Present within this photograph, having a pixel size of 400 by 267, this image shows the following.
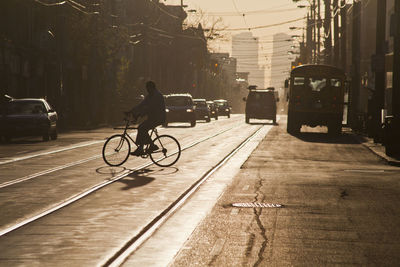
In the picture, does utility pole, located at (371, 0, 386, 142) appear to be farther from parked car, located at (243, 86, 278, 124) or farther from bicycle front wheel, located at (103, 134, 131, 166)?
parked car, located at (243, 86, 278, 124)

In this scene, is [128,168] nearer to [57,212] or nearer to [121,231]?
[57,212]

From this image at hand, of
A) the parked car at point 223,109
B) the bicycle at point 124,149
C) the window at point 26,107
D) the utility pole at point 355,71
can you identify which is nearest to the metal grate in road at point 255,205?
the bicycle at point 124,149

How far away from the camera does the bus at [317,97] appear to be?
38316mm

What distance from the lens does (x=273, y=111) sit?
189 ft

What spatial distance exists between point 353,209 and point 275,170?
6.53m

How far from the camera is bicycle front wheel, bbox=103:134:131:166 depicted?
1920 cm

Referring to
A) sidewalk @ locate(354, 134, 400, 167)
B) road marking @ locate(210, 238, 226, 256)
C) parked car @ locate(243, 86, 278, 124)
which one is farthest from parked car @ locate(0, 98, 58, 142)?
parked car @ locate(243, 86, 278, 124)

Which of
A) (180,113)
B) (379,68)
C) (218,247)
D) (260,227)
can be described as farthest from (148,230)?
(180,113)

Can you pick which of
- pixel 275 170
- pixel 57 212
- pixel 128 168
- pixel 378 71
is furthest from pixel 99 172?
pixel 378 71

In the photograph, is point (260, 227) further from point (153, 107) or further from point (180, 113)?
point (180, 113)

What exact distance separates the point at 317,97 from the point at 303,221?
93.8 ft

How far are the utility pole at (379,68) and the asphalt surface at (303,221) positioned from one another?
12.2 meters

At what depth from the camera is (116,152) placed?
19328 mm

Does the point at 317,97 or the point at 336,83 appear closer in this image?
the point at 317,97
